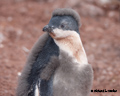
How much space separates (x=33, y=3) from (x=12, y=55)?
121 inches

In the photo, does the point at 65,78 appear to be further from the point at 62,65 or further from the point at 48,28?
the point at 48,28

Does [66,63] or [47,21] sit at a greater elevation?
[47,21]

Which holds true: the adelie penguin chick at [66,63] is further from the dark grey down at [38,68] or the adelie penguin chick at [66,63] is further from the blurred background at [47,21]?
the blurred background at [47,21]

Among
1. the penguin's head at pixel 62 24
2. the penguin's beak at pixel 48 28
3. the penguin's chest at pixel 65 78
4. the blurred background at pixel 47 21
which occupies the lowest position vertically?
the penguin's chest at pixel 65 78

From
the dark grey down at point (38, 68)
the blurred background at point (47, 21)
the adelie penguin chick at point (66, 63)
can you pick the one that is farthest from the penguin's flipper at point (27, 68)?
the blurred background at point (47, 21)

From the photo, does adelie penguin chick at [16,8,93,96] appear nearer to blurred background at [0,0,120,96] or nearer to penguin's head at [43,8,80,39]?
penguin's head at [43,8,80,39]

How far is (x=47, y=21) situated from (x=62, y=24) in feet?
12.5

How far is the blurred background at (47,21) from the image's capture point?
3559 millimetres

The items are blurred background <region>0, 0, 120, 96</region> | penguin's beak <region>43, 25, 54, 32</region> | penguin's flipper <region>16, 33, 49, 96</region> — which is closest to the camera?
penguin's beak <region>43, 25, 54, 32</region>

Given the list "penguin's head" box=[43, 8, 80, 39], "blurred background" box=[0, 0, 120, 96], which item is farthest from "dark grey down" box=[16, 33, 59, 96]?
"blurred background" box=[0, 0, 120, 96]

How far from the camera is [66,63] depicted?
209 centimetres

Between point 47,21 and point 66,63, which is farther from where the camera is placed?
point 47,21

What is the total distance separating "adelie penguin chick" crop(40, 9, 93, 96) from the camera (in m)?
2.06

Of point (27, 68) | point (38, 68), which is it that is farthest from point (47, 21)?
point (38, 68)
